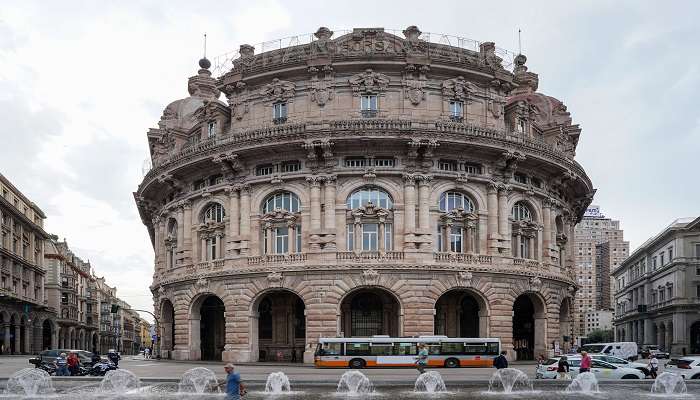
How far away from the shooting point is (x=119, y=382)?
35.0 metres

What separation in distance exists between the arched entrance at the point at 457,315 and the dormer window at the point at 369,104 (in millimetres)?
13992

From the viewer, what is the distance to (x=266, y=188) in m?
57.8

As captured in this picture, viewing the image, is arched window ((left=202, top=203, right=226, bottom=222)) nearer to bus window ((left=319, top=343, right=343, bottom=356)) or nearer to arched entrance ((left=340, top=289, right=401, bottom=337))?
arched entrance ((left=340, top=289, right=401, bottom=337))

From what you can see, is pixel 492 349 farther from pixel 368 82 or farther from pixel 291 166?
pixel 368 82

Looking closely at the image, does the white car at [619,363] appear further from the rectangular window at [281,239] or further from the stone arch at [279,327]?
the rectangular window at [281,239]

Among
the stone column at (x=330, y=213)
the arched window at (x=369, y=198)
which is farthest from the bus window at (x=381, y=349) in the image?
the arched window at (x=369, y=198)

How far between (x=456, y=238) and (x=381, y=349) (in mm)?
11343

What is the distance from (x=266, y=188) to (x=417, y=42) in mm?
15182

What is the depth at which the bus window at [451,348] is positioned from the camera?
165ft

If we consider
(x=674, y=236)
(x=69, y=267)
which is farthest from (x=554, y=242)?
→ (x=69, y=267)

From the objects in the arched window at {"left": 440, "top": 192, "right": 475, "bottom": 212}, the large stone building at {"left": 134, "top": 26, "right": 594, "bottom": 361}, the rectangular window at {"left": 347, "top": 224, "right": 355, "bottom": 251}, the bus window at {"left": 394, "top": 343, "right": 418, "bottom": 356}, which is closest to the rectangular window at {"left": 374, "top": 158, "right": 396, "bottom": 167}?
the large stone building at {"left": 134, "top": 26, "right": 594, "bottom": 361}

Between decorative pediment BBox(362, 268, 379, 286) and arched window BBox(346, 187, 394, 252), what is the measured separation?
205 cm

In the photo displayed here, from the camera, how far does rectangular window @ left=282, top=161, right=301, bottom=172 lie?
2256 inches

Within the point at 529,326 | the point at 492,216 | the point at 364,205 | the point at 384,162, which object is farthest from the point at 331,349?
the point at 529,326
